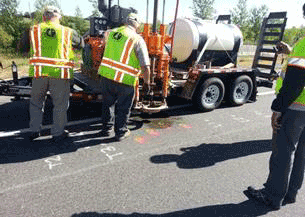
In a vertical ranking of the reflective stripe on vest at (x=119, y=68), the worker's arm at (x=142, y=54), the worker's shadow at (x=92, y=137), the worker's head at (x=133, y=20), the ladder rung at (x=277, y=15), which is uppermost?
the ladder rung at (x=277, y=15)

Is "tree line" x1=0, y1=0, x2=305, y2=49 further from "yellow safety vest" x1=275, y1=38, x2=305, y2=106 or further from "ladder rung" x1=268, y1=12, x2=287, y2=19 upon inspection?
"yellow safety vest" x1=275, y1=38, x2=305, y2=106

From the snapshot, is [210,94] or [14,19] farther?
[14,19]

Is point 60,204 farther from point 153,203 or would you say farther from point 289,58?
point 289,58

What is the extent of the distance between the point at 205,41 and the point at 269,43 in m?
2.13

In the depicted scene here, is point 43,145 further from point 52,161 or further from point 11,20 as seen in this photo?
point 11,20

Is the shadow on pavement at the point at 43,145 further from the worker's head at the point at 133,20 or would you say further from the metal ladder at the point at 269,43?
the metal ladder at the point at 269,43

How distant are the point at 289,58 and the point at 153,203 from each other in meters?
1.97

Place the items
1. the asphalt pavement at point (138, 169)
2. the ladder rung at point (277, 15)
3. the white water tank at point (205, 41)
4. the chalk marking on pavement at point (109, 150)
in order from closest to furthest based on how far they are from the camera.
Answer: the asphalt pavement at point (138, 169) → the chalk marking on pavement at point (109, 150) → the white water tank at point (205, 41) → the ladder rung at point (277, 15)

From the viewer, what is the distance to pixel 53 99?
4.10 metres

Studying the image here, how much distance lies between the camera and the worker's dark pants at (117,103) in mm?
4234

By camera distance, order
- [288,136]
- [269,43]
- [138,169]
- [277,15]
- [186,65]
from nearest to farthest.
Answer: [288,136], [138,169], [186,65], [277,15], [269,43]

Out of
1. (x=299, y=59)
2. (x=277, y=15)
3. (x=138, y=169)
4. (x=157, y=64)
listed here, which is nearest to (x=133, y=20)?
(x=157, y=64)

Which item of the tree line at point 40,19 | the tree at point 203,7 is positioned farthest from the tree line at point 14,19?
the tree at point 203,7

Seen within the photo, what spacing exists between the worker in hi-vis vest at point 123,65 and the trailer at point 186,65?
2.05ft
